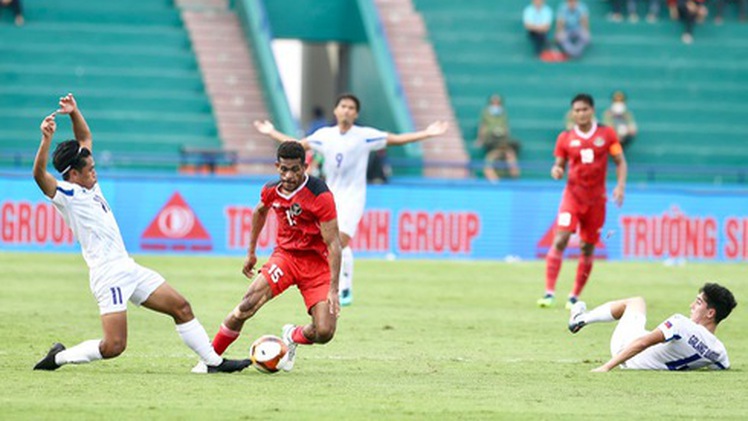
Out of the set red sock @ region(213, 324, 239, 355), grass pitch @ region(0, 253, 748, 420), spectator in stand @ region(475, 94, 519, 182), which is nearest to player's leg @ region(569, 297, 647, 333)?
grass pitch @ region(0, 253, 748, 420)

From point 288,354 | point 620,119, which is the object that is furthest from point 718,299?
point 620,119

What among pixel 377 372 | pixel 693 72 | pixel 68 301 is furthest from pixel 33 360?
pixel 693 72

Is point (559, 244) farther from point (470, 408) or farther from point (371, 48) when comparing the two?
point (371, 48)

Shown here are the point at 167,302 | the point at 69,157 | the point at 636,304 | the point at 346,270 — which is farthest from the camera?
the point at 346,270

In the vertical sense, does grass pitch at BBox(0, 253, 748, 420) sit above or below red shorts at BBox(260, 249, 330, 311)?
below

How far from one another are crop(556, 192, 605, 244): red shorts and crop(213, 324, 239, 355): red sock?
7.50 metres

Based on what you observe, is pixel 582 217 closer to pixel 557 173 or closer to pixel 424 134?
pixel 557 173

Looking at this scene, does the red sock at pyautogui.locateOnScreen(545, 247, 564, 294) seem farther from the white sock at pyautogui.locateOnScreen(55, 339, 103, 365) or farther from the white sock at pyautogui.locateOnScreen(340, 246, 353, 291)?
the white sock at pyautogui.locateOnScreen(55, 339, 103, 365)

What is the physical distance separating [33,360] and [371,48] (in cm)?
2376

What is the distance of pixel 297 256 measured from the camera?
1308 centimetres

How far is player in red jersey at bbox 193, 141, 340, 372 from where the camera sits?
1258 cm

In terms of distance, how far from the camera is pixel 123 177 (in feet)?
91.4

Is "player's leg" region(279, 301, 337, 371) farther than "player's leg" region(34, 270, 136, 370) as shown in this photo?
Yes

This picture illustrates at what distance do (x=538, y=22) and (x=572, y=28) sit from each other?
0.90 metres
